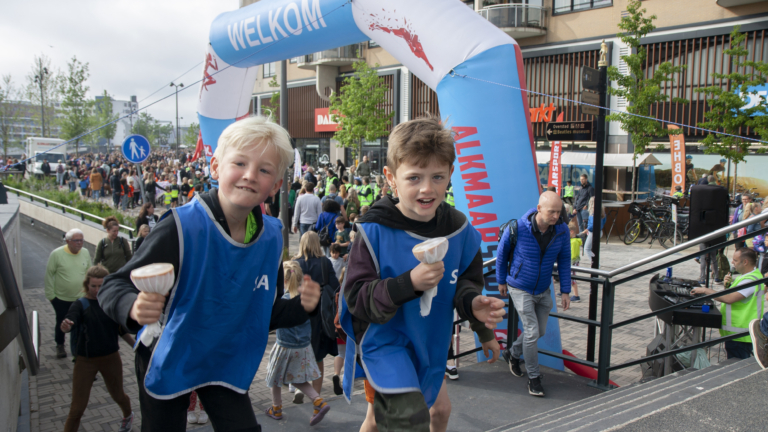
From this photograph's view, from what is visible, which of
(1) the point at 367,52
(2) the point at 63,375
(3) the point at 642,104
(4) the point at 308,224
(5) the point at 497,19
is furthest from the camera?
(1) the point at 367,52

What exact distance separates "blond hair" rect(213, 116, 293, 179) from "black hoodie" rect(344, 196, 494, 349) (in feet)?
1.44

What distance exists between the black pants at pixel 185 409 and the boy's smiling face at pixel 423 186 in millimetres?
1108

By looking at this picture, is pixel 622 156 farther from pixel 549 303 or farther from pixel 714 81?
pixel 549 303

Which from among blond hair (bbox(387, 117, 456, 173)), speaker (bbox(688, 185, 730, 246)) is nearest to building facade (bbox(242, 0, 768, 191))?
speaker (bbox(688, 185, 730, 246))

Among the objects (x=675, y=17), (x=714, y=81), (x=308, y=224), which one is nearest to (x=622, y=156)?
(x=714, y=81)

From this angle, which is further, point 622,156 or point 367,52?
point 367,52

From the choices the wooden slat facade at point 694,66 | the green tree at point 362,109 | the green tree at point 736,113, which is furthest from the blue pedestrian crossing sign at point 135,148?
the wooden slat facade at point 694,66

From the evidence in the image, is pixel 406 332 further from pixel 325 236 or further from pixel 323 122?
pixel 323 122

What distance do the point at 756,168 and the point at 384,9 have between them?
1812 centimetres

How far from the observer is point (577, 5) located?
2278 cm

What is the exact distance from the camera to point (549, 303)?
4785 millimetres

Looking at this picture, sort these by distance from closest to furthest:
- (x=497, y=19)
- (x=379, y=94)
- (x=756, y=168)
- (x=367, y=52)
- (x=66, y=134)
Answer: (x=756, y=168)
(x=497, y=19)
(x=379, y=94)
(x=367, y=52)
(x=66, y=134)

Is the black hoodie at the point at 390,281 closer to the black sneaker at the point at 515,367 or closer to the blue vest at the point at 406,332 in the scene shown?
the blue vest at the point at 406,332

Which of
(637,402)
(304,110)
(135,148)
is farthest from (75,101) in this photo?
(637,402)
